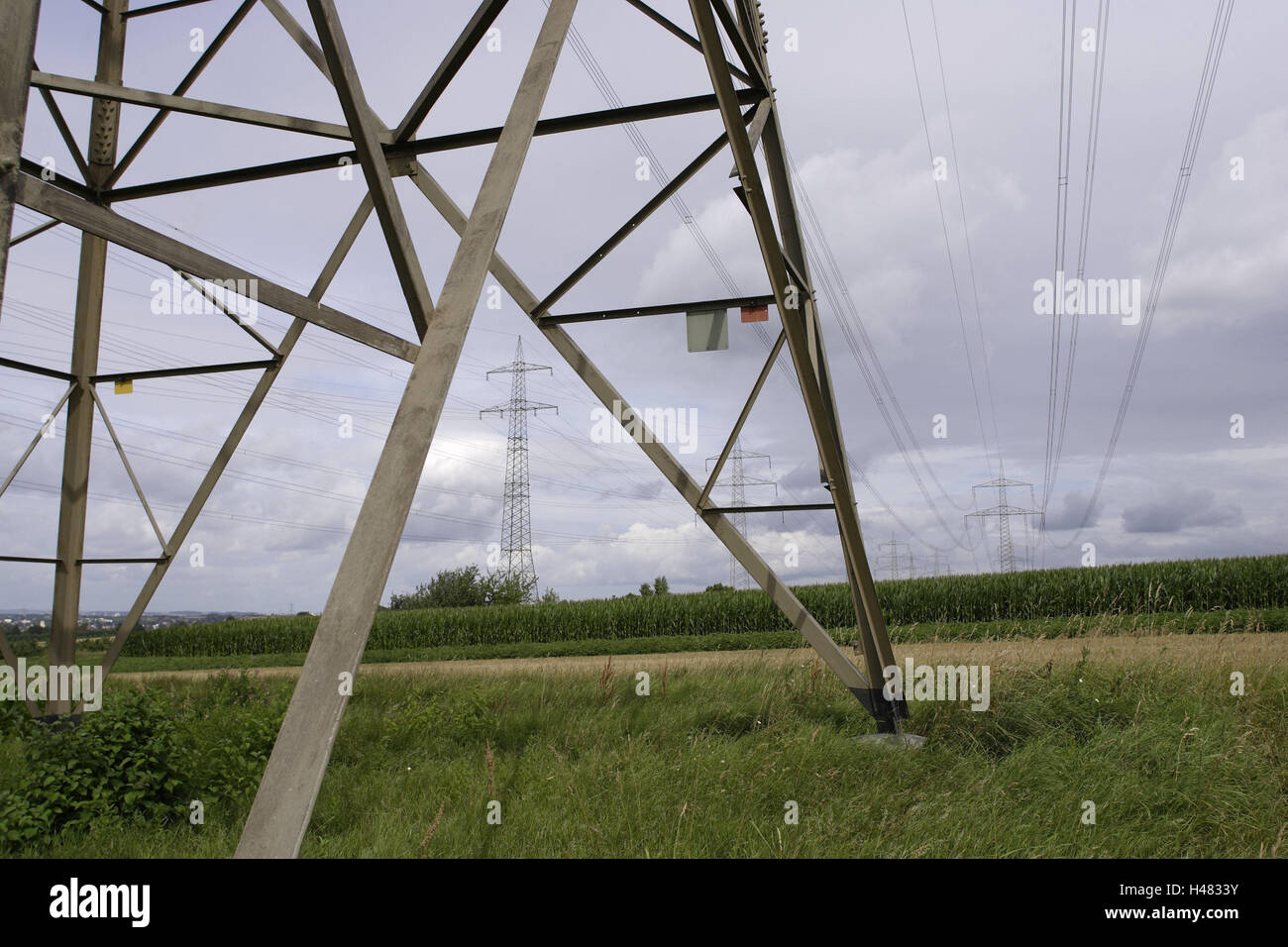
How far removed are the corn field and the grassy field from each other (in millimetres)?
16320

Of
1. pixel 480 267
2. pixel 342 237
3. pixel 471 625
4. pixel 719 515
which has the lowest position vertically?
pixel 471 625

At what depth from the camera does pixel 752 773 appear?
17.1ft

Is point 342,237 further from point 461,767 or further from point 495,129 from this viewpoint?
point 461,767

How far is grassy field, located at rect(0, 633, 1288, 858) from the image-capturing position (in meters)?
4.38

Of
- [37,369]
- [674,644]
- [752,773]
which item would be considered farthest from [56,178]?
[674,644]

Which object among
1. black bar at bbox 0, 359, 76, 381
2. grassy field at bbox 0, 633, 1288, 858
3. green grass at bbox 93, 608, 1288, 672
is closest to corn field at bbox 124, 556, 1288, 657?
green grass at bbox 93, 608, 1288, 672

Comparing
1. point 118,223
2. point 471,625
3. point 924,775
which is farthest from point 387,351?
point 471,625

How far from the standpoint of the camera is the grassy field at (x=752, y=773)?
4.38 meters

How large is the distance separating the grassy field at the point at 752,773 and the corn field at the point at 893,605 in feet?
53.5

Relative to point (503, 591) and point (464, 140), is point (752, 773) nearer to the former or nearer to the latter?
point (464, 140)

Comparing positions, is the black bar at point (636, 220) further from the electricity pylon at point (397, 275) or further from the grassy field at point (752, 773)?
the grassy field at point (752, 773)

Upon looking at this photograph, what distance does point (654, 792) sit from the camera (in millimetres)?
4828

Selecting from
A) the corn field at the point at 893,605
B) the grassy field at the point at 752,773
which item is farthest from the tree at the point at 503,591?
the grassy field at the point at 752,773
